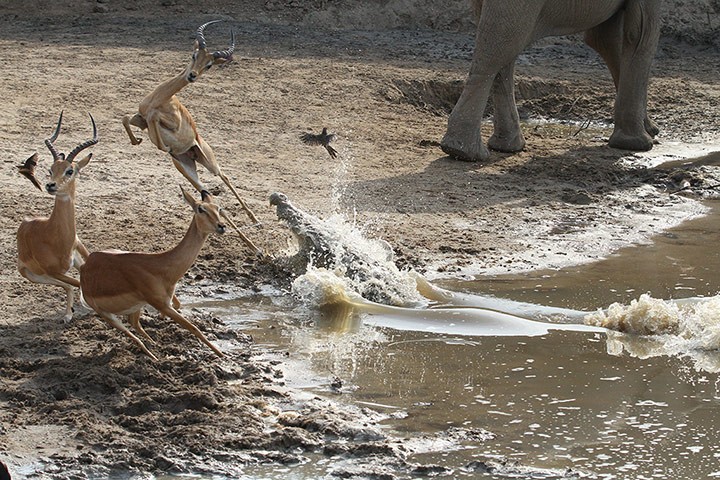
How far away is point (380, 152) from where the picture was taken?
40.8 ft

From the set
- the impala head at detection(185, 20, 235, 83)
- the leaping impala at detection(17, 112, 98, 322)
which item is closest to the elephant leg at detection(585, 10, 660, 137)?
the impala head at detection(185, 20, 235, 83)

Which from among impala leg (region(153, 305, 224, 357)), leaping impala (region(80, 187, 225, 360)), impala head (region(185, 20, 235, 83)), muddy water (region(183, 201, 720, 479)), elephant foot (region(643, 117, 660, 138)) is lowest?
muddy water (region(183, 201, 720, 479))

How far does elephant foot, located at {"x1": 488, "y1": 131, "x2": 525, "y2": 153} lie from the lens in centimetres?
1291

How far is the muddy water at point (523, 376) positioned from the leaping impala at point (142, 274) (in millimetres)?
892

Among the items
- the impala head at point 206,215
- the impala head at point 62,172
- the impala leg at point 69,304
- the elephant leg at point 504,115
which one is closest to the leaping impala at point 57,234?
the impala head at point 62,172

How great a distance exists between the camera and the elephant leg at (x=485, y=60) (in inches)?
469

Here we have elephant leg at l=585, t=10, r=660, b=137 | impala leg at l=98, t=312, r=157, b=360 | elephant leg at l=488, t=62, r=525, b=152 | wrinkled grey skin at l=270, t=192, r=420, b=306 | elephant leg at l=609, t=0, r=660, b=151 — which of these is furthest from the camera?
elephant leg at l=585, t=10, r=660, b=137

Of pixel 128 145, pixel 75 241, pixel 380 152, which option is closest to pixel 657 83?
pixel 380 152

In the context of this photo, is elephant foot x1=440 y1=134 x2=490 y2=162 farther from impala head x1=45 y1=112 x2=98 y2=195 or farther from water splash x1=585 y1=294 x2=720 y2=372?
impala head x1=45 y1=112 x2=98 y2=195

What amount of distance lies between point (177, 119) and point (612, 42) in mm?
6925

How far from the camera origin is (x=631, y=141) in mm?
13289

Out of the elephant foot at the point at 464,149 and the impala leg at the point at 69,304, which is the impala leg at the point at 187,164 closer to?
the impala leg at the point at 69,304

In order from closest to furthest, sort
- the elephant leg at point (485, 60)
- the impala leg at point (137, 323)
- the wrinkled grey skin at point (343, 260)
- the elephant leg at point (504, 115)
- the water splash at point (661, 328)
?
the impala leg at point (137, 323) < the water splash at point (661, 328) < the wrinkled grey skin at point (343, 260) < the elephant leg at point (485, 60) < the elephant leg at point (504, 115)

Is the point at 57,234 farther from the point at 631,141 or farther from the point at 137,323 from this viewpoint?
the point at 631,141
